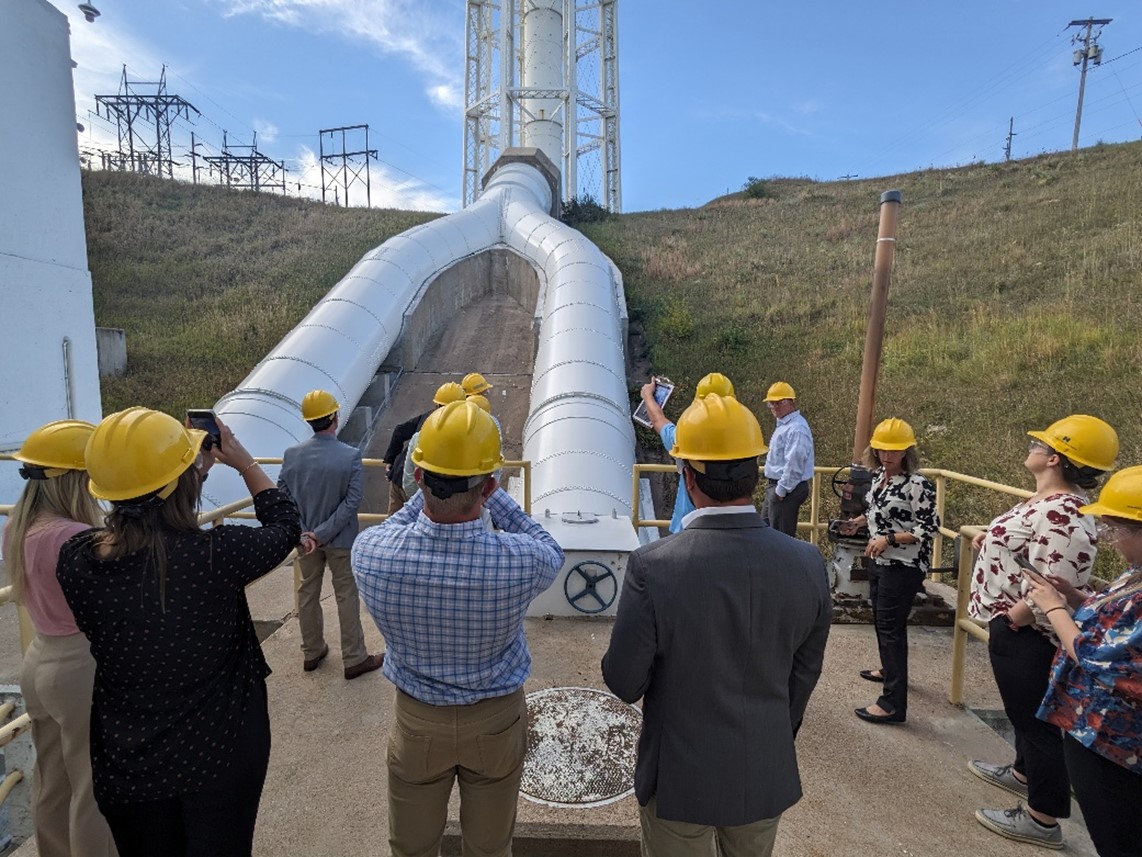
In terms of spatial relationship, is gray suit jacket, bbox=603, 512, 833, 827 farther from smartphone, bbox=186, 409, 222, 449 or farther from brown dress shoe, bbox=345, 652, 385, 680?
brown dress shoe, bbox=345, 652, 385, 680

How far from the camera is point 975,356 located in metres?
11.6

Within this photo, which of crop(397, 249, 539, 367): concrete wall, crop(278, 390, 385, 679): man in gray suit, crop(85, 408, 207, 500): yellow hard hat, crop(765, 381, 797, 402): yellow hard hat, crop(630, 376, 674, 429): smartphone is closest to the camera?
crop(85, 408, 207, 500): yellow hard hat

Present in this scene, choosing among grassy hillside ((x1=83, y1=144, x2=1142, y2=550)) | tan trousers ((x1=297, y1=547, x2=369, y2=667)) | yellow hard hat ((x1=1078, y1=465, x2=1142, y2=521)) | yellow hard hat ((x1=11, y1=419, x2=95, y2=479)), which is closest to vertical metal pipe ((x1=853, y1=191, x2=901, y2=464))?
yellow hard hat ((x1=1078, y1=465, x2=1142, y2=521))

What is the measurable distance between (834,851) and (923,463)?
24.8 ft

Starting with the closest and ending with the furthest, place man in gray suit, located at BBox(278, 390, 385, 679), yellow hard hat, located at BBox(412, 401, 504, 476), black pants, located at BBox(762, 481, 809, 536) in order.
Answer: yellow hard hat, located at BBox(412, 401, 504, 476) → man in gray suit, located at BBox(278, 390, 385, 679) → black pants, located at BBox(762, 481, 809, 536)

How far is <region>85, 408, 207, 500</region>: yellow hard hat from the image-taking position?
1.69 m

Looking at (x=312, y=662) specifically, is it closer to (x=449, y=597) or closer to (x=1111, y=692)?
(x=449, y=597)

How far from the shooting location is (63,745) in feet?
7.43

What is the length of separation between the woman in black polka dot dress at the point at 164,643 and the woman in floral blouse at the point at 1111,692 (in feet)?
8.12

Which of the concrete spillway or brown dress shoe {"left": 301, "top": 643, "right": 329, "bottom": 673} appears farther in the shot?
the concrete spillway

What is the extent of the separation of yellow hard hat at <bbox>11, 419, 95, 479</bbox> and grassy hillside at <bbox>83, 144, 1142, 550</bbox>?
8.38m

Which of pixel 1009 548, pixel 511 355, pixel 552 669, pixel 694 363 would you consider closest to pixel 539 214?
pixel 511 355

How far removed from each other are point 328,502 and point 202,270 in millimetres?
21400

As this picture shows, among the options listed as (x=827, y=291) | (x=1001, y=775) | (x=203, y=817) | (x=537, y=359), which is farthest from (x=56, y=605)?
(x=827, y=291)
